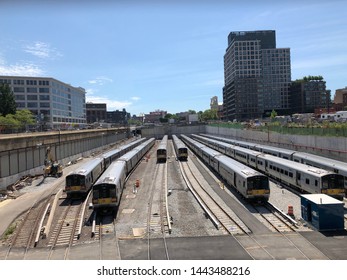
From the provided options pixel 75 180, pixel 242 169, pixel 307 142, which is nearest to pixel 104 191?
pixel 75 180

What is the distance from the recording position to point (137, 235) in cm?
2058

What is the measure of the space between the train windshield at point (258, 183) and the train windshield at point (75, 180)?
1497cm

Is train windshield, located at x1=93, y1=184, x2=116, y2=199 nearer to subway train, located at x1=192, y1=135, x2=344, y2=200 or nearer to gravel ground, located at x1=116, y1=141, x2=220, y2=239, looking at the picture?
gravel ground, located at x1=116, y1=141, x2=220, y2=239

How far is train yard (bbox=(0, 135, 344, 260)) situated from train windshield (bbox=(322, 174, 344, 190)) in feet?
8.62

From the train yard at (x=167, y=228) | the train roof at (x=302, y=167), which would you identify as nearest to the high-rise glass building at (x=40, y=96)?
the train roof at (x=302, y=167)

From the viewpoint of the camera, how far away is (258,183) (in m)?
27.0

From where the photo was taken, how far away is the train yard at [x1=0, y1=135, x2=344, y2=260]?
696 inches

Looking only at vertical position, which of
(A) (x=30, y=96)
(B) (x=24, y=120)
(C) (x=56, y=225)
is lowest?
(C) (x=56, y=225)

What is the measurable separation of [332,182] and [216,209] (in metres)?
9.24

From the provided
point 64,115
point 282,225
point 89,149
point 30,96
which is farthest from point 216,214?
point 64,115

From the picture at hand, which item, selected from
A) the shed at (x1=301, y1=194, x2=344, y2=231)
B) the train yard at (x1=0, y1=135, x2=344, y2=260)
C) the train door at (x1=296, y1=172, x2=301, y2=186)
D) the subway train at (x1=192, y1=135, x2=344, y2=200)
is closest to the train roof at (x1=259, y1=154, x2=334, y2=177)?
the subway train at (x1=192, y1=135, x2=344, y2=200)

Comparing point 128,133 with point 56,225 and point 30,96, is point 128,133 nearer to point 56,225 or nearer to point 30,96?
point 30,96

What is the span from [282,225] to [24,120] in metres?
81.6

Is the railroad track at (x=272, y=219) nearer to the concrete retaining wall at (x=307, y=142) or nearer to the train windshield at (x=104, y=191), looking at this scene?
the train windshield at (x=104, y=191)
